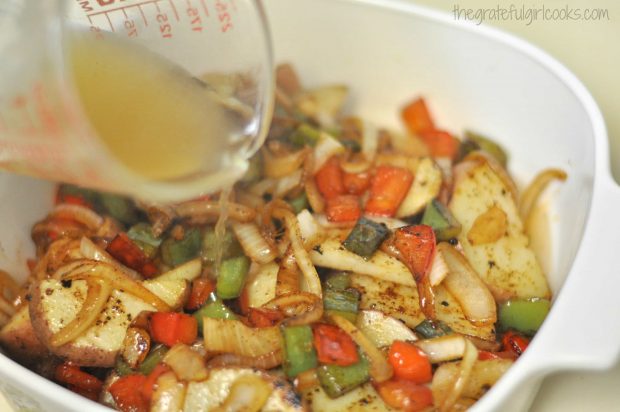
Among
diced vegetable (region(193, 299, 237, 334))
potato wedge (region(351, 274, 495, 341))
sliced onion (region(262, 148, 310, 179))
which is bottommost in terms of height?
diced vegetable (region(193, 299, 237, 334))

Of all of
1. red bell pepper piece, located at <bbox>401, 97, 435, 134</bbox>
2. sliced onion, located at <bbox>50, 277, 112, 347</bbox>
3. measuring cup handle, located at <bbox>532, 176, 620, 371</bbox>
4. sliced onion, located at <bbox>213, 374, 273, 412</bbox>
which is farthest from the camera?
red bell pepper piece, located at <bbox>401, 97, 435, 134</bbox>

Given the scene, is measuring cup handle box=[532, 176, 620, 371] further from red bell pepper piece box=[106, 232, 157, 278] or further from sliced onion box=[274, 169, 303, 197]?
red bell pepper piece box=[106, 232, 157, 278]

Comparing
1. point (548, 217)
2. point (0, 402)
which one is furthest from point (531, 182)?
point (0, 402)

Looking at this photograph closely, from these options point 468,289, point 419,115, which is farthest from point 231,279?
point 419,115

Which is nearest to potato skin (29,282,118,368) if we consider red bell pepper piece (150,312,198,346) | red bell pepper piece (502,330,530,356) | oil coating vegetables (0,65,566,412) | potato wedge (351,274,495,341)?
oil coating vegetables (0,65,566,412)

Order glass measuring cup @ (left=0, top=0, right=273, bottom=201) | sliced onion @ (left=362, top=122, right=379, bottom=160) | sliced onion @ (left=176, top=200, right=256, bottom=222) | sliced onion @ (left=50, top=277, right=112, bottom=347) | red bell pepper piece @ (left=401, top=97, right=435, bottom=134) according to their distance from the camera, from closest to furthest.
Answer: glass measuring cup @ (left=0, top=0, right=273, bottom=201)
sliced onion @ (left=50, top=277, right=112, bottom=347)
sliced onion @ (left=176, top=200, right=256, bottom=222)
sliced onion @ (left=362, top=122, right=379, bottom=160)
red bell pepper piece @ (left=401, top=97, right=435, bottom=134)

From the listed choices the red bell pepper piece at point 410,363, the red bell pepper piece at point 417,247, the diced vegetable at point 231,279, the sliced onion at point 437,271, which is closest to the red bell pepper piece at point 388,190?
the red bell pepper piece at point 417,247

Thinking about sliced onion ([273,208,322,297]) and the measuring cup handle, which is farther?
sliced onion ([273,208,322,297])

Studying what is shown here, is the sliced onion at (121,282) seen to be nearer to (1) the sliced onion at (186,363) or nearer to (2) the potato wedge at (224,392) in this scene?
(1) the sliced onion at (186,363)
